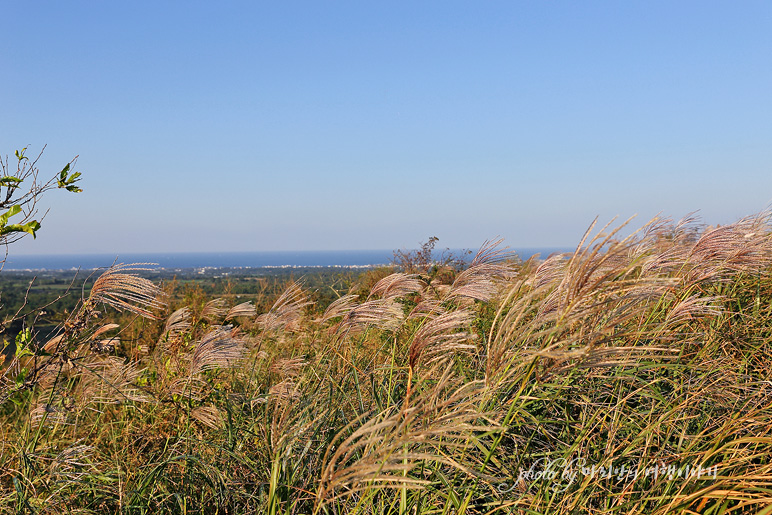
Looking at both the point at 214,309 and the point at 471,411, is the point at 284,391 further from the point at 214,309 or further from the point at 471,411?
the point at 471,411

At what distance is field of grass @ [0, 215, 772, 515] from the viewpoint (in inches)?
57.2

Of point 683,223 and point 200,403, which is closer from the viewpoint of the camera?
point 200,403

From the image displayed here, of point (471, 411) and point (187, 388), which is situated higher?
point (471, 411)

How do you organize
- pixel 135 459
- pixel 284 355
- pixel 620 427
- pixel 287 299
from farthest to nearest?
1. pixel 284 355
2. pixel 287 299
3. pixel 135 459
4. pixel 620 427

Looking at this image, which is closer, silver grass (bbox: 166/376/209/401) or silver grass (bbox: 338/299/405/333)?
silver grass (bbox: 338/299/405/333)

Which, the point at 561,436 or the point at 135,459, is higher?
the point at 561,436

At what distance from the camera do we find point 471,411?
4.17 feet

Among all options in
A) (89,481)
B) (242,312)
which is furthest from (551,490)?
(242,312)

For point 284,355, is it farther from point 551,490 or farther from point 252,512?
point 551,490

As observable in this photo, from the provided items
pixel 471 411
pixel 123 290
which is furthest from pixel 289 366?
→ pixel 471 411

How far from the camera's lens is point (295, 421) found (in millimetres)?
2277

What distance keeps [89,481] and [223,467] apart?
2.07 ft

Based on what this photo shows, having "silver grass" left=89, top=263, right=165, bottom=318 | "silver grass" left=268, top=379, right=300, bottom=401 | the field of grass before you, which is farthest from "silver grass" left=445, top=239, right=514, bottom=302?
"silver grass" left=89, top=263, right=165, bottom=318

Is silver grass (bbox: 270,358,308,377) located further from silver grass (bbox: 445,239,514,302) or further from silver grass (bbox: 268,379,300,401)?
silver grass (bbox: 445,239,514,302)
